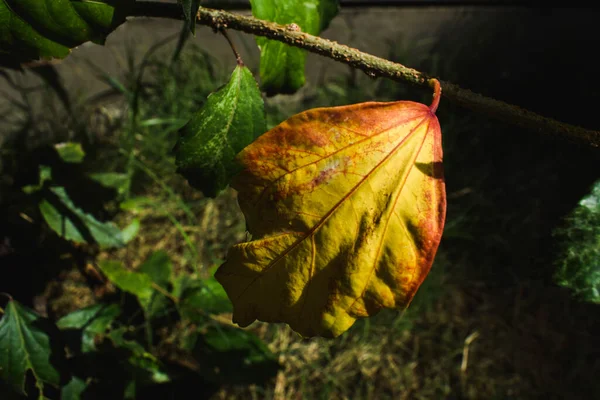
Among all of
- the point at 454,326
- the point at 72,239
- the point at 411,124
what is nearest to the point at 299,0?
the point at 411,124

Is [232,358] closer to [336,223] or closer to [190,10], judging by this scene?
[336,223]

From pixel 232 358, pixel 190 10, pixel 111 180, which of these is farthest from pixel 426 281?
pixel 190 10

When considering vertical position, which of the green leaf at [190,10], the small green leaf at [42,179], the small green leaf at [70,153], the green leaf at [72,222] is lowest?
the green leaf at [72,222]

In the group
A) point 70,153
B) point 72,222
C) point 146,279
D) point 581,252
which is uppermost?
point 581,252

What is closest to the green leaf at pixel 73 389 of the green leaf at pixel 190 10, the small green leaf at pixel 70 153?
the small green leaf at pixel 70 153

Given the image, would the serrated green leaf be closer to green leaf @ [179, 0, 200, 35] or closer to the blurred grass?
the blurred grass

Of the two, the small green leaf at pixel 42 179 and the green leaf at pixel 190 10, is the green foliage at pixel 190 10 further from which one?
the small green leaf at pixel 42 179
